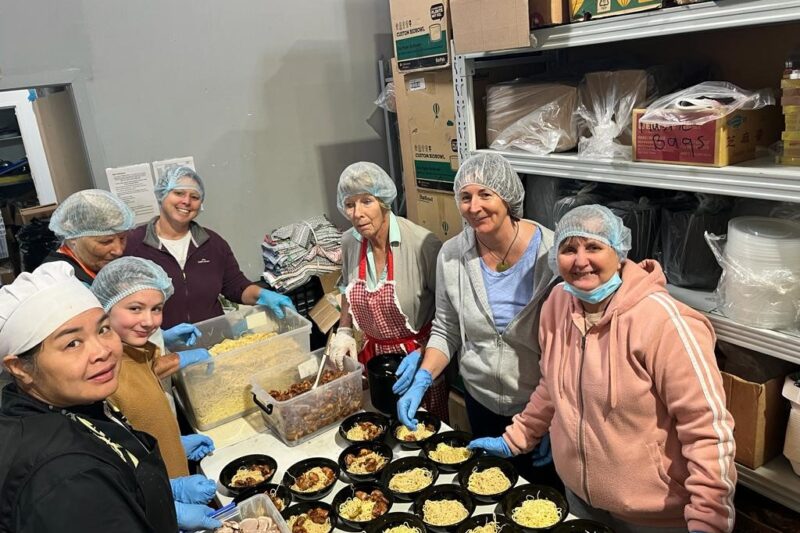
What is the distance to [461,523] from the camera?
1.52 m

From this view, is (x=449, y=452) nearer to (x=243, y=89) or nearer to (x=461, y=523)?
(x=461, y=523)

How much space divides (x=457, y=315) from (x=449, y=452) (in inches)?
20.3

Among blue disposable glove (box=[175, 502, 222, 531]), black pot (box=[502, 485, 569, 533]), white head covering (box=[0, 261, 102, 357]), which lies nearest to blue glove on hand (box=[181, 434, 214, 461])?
blue disposable glove (box=[175, 502, 222, 531])

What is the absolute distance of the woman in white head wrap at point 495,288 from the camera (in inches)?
76.1

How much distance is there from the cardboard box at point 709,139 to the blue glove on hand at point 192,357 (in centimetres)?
164

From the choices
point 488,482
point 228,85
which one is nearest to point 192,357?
point 488,482

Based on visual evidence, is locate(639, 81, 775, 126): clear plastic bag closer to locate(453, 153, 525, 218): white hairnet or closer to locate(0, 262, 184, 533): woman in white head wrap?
locate(453, 153, 525, 218): white hairnet

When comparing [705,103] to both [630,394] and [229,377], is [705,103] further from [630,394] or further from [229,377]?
[229,377]

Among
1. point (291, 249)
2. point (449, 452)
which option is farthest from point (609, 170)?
point (291, 249)

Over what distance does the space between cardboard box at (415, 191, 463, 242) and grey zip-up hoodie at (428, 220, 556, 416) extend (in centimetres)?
71

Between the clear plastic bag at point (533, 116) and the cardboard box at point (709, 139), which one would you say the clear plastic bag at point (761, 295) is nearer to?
the cardboard box at point (709, 139)

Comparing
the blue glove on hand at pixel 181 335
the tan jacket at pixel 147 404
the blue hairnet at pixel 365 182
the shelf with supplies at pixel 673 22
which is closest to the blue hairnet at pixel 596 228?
the shelf with supplies at pixel 673 22

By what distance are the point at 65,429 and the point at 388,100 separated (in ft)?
9.72

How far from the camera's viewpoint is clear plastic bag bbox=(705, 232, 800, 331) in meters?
1.60
